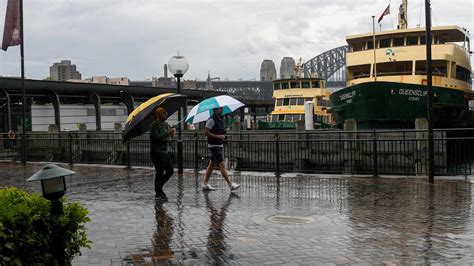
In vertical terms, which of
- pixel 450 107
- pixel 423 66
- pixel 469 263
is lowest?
pixel 469 263

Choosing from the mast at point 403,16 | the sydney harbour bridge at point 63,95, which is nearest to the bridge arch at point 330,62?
the sydney harbour bridge at point 63,95

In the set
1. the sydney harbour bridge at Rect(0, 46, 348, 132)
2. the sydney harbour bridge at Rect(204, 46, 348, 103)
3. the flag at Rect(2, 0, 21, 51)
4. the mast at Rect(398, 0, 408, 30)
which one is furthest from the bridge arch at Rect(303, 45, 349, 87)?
the flag at Rect(2, 0, 21, 51)

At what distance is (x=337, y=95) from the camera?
25984mm

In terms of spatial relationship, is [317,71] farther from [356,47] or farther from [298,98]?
[356,47]

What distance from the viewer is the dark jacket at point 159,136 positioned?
9961mm

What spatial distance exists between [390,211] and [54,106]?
111 ft

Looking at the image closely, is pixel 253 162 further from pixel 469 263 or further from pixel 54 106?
pixel 54 106

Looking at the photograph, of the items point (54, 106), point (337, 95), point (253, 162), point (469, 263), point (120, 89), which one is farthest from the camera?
point (120, 89)

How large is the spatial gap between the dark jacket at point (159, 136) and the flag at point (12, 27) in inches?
472

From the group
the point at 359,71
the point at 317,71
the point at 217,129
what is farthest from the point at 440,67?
the point at 317,71

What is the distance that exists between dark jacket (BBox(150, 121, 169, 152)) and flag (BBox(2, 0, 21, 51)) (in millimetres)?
11989

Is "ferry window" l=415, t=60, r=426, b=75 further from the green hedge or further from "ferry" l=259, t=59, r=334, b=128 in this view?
the green hedge

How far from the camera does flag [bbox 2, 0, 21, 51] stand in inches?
759

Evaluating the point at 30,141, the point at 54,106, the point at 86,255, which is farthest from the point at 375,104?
the point at 54,106
